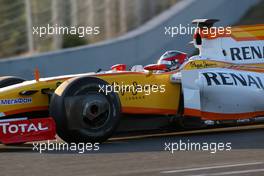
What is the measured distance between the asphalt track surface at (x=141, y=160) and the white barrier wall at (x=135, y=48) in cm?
523

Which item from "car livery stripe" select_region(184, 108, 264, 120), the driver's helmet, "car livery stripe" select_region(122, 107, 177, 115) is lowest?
"car livery stripe" select_region(184, 108, 264, 120)

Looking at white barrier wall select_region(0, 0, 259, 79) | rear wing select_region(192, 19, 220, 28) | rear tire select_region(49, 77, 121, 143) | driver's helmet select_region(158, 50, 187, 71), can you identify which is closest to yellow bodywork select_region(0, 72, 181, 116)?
rear tire select_region(49, 77, 121, 143)

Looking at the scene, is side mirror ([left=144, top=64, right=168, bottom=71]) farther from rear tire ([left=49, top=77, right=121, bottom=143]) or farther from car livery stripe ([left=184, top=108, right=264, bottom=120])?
rear tire ([left=49, top=77, right=121, bottom=143])

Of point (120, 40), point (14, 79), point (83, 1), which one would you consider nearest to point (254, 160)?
point (14, 79)

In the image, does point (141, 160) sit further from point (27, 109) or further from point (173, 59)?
point (173, 59)

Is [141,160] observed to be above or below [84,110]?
below

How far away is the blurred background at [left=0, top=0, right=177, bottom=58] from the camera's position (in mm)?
14938

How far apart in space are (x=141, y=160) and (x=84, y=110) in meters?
1.40

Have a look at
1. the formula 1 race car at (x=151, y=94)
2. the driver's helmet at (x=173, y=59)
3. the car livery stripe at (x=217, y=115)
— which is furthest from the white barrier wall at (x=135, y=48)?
the car livery stripe at (x=217, y=115)

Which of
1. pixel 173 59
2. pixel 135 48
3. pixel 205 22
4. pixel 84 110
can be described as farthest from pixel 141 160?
pixel 135 48

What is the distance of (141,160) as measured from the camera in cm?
736

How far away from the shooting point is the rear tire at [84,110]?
27.5 ft

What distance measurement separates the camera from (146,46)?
52.7 feet

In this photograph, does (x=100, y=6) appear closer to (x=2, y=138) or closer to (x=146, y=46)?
(x=146, y=46)
